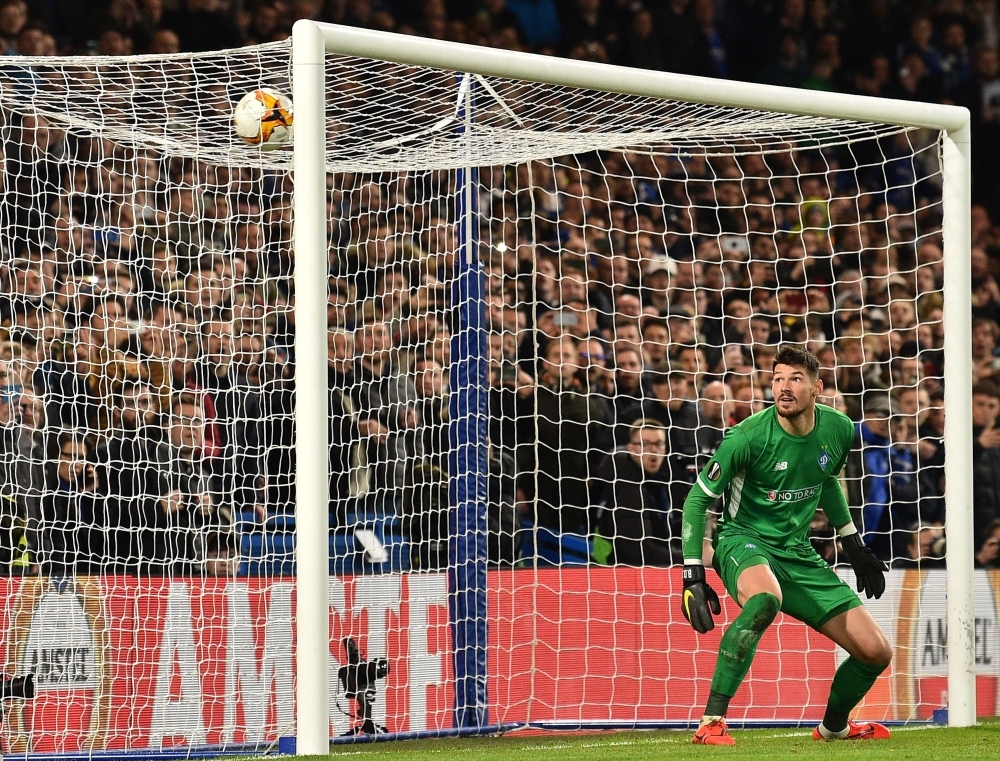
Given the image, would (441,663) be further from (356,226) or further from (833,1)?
(833,1)

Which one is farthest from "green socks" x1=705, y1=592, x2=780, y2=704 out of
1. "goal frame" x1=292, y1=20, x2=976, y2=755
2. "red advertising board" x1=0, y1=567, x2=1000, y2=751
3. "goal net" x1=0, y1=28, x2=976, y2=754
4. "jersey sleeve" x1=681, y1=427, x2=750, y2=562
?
"red advertising board" x1=0, y1=567, x2=1000, y2=751

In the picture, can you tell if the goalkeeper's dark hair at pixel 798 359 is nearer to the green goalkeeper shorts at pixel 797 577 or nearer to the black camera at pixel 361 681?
the green goalkeeper shorts at pixel 797 577

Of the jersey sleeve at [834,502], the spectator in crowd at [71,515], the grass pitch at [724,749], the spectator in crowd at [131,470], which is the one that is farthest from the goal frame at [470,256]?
the spectator in crowd at [71,515]

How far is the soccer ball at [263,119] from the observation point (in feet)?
20.7

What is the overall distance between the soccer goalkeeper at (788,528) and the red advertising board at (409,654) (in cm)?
174

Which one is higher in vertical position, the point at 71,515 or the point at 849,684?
the point at 71,515

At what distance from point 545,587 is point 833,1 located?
27.7 ft

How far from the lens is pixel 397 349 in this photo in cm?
823

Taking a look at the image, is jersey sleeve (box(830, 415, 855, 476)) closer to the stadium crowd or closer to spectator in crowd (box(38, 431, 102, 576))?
the stadium crowd

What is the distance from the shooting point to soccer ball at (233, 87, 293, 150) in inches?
249

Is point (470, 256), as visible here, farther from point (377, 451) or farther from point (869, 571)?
point (869, 571)

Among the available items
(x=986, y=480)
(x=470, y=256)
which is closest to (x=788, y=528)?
(x=470, y=256)

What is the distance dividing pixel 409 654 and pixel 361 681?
0.30m

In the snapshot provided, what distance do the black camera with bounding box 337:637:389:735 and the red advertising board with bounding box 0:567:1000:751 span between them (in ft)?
0.13
